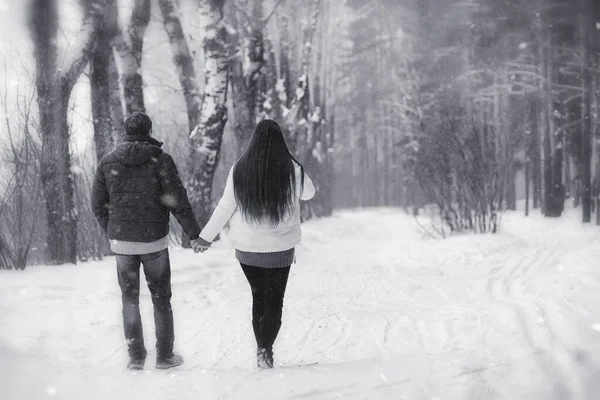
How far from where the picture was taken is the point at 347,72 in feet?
113

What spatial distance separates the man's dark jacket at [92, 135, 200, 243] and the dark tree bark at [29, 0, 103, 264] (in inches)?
197

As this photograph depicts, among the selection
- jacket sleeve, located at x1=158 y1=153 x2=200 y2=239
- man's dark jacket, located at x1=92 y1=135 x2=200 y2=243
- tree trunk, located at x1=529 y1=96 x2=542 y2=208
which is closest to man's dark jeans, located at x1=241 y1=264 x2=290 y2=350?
jacket sleeve, located at x1=158 y1=153 x2=200 y2=239

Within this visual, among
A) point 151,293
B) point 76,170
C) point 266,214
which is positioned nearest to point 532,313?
point 266,214

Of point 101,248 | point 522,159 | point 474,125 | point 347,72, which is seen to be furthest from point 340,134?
point 101,248

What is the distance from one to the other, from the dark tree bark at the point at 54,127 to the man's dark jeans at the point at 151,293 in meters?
5.02

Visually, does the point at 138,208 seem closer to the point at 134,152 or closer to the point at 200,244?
the point at 134,152

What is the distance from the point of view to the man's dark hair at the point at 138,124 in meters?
4.61

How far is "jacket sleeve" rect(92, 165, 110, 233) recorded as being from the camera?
463cm

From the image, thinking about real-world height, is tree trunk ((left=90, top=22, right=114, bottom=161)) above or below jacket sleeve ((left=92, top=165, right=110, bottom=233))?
above

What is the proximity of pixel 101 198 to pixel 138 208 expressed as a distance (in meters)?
0.34

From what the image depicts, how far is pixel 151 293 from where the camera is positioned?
4.71 meters

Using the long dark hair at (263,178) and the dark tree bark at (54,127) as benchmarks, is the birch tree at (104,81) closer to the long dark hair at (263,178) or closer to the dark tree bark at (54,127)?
the dark tree bark at (54,127)

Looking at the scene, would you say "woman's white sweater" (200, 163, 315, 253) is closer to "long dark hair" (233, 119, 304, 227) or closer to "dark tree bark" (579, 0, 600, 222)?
"long dark hair" (233, 119, 304, 227)

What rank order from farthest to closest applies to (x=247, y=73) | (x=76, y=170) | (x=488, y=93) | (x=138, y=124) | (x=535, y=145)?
(x=535, y=145)
(x=488, y=93)
(x=247, y=73)
(x=76, y=170)
(x=138, y=124)
